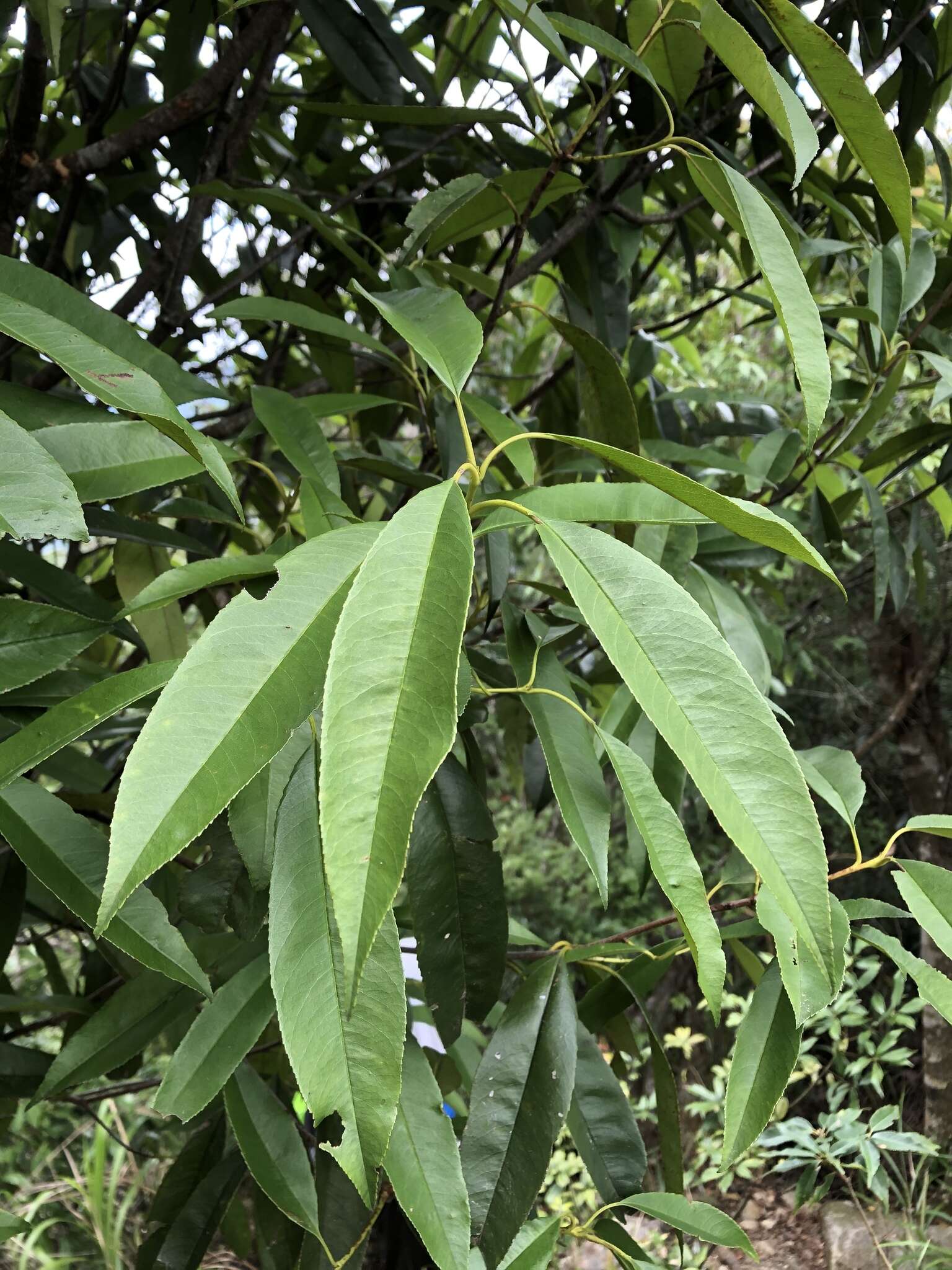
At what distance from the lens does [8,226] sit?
2.13 feet

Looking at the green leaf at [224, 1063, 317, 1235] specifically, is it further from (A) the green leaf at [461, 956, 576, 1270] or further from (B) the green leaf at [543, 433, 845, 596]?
(B) the green leaf at [543, 433, 845, 596]

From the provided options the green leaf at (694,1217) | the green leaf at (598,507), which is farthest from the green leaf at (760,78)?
the green leaf at (694,1217)

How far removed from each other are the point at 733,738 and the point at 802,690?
109 inches

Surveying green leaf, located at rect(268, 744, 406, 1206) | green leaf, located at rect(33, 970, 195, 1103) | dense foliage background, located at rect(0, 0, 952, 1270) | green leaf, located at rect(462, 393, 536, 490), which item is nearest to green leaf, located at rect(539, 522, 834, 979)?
dense foliage background, located at rect(0, 0, 952, 1270)

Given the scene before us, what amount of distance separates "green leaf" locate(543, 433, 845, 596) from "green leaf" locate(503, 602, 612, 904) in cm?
16

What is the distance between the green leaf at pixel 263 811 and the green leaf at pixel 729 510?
Result: 0.51ft

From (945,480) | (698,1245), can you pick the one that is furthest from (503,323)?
(698,1245)

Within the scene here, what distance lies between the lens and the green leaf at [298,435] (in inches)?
19.4

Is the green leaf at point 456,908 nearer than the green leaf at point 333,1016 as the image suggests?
No

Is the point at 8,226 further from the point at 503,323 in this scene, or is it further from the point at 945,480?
the point at 945,480

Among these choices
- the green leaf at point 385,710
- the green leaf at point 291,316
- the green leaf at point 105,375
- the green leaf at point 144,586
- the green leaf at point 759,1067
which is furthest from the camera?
the green leaf at point 144,586

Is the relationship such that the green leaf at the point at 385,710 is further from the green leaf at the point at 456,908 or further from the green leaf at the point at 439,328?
the green leaf at the point at 456,908

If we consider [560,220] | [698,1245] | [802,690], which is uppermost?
[560,220]

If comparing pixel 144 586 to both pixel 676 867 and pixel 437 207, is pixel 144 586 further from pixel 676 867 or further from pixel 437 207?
pixel 676 867
